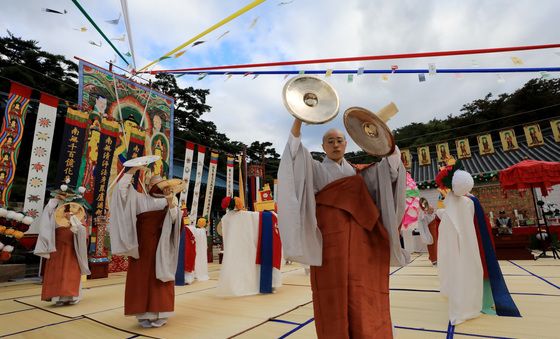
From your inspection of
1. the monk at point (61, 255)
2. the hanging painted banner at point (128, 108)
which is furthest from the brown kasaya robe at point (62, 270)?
the hanging painted banner at point (128, 108)

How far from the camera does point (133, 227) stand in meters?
3.37

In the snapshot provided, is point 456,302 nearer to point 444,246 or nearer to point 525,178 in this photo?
point 444,246

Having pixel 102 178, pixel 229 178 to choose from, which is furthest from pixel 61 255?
pixel 229 178

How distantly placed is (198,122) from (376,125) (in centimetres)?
1794

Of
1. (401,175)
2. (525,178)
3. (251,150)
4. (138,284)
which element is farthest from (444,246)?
(251,150)

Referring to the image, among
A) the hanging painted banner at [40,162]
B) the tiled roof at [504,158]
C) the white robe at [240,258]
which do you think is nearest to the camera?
the white robe at [240,258]

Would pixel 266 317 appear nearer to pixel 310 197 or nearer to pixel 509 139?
pixel 310 197

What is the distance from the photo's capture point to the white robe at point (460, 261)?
293 cm

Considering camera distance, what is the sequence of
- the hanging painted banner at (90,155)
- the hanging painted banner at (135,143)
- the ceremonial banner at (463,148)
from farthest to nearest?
the ceremonial banner at (463,148), the hanging painted banner at (135,143), the hanging painted banner at (90,155)

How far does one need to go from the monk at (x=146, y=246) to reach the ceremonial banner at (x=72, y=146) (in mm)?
5904

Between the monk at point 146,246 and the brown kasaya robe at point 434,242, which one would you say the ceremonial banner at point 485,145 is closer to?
the brown kasaya robe at point 434,242

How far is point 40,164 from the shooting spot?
7266 mm

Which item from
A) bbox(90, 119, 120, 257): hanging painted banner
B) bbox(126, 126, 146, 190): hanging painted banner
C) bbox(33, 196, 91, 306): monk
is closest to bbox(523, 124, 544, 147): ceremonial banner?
bbox(126, 126, 146, 190): hanging painted banner

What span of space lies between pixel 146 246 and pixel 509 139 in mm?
13331
